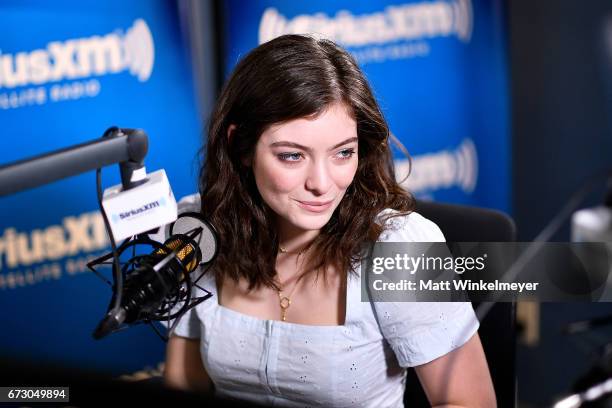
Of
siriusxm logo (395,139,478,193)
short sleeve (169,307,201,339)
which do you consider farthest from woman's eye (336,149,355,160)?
siriusxm logo (395,139,478,193)

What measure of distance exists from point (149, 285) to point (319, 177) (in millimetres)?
408

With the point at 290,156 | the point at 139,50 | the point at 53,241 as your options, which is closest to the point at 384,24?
the point at 139,50

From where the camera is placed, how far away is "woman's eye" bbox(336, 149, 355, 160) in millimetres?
1259

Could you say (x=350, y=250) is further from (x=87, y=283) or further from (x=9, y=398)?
(x=87, y=283)

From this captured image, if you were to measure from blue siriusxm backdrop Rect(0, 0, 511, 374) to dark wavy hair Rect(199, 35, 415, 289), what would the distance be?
50 centimetres

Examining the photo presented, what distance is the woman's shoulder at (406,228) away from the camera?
136cm

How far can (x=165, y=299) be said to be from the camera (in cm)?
92

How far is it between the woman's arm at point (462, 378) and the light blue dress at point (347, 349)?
0.02 metres

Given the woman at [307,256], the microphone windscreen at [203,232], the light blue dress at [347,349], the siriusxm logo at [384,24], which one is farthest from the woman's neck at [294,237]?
the siriusxm logo at [384,24]

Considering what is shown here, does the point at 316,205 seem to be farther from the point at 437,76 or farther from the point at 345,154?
the point at 437,76

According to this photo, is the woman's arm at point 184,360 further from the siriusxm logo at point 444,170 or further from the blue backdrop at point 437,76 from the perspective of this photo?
the siriusxm logo at point 444,170

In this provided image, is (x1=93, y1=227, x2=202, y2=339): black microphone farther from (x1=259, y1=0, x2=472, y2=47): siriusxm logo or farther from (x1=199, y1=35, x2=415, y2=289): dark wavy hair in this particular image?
(x1=259, y1=0, x2=472, y2=47): siriusxm logo

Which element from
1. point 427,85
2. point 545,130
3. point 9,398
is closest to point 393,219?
point 9,398

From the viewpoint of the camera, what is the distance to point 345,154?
4.16 feet
